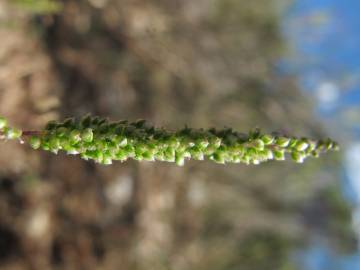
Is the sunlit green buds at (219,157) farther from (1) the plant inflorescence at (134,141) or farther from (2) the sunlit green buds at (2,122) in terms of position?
(2) the sunlit green buds at (2,122)

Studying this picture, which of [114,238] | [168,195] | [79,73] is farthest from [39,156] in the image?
[168,195]

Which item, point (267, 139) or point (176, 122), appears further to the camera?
point (176, 122)

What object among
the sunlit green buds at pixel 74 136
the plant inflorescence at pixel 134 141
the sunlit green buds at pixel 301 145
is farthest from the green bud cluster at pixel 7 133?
the sunlit green buds at pixel 301 145

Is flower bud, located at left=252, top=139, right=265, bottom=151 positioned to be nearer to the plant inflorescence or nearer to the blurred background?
the plant inflorescence

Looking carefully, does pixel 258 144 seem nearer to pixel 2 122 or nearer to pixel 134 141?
pixel 134 141

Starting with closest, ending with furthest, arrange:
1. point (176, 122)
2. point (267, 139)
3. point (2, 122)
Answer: point (2, 122)
point (267, 139)
point (176, 122)

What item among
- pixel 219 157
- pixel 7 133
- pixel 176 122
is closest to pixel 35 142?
pixel 7 133

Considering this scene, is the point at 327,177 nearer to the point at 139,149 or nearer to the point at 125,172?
the point at 125,172

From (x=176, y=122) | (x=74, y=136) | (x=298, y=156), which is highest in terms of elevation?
(x=176, y=122)
